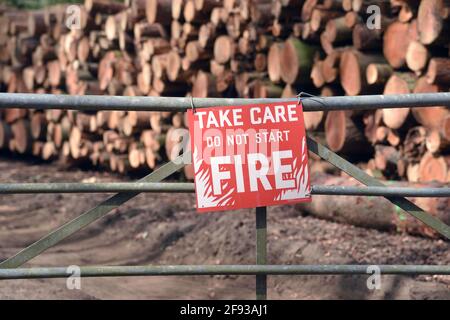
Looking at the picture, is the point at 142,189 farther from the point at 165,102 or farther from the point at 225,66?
the point at 225,66

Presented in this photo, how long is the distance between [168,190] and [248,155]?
35cm

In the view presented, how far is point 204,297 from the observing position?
19.3 feet

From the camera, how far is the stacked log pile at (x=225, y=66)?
258 inches

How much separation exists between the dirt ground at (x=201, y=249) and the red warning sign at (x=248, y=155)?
6.25 ft

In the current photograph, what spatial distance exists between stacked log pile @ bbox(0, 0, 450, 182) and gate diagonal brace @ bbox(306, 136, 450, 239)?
2.62m

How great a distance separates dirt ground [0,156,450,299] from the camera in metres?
5.57

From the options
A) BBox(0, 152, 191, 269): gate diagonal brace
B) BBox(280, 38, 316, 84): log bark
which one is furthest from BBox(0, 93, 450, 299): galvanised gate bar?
BBox(280, 38, 316, 84): log bark

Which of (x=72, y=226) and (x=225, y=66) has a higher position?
(x=72, y=226)

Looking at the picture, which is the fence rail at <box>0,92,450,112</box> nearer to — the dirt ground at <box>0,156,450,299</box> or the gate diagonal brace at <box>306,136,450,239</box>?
the gate diagonal brace at <box>306,136,450,239</box>

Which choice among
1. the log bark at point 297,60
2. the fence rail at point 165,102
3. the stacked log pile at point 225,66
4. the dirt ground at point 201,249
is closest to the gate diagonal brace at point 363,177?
the fence rail at point 165,102

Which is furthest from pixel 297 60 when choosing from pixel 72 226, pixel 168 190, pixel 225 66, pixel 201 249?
pixel 72 226

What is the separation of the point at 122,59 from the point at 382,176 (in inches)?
169

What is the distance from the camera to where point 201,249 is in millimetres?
6832

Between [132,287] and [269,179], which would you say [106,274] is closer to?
[269,179]
